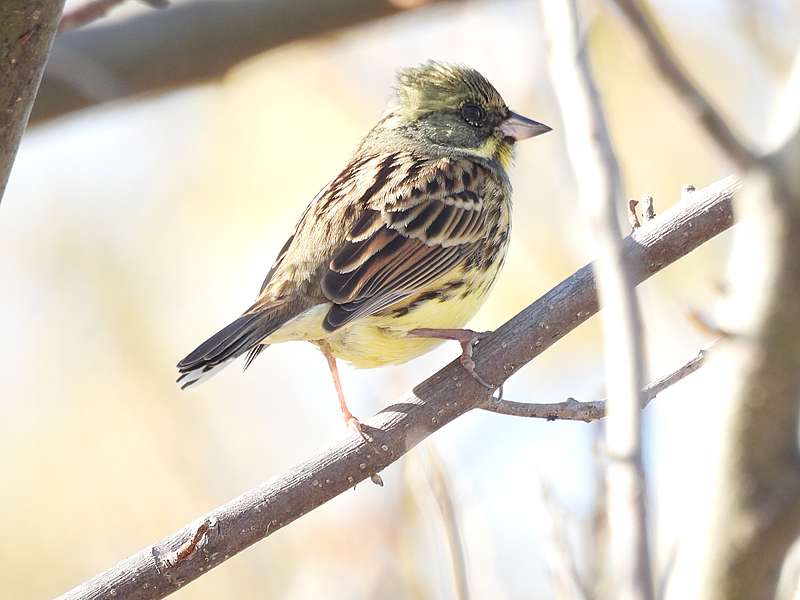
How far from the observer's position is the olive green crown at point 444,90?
539 cm

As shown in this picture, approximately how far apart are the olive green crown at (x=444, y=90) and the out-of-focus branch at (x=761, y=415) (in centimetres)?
373

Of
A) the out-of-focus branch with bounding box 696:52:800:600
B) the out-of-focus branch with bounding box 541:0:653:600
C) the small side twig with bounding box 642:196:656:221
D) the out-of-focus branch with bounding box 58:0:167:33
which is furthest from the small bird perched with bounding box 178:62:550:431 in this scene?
the out-of-focus branch with bounding box 696:52:800:600

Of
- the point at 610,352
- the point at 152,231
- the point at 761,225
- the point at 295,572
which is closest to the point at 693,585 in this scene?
the point at 610,352

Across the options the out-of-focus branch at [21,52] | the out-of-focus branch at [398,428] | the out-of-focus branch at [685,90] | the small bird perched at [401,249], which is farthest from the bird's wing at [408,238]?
the out-of-focus branch at [685,90]

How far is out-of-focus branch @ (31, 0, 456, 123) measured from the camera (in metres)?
5.71

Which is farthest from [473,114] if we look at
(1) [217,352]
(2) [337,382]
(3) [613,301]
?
(3) [613,301]

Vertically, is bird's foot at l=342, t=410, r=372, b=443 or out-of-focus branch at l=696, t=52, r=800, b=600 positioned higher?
bird's foot at l=342, t=410, r=372, b=443

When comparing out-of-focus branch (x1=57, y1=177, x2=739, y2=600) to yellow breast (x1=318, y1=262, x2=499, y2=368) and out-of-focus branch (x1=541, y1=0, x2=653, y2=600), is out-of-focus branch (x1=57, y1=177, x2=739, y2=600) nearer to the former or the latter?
yellow breast (x1=318, y1=262, x2=499, y2=368)

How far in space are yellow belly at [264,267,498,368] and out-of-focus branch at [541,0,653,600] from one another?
2.35 metres

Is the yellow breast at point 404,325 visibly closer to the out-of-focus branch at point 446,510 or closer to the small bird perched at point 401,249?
the small bird perched at point 401,249

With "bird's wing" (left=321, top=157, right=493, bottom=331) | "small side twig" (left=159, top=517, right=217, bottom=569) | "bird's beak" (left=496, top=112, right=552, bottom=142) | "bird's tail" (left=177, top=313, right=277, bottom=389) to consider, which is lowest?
"small side twig" (left=159, top=517, right=217, bottom=569)

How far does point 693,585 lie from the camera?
1.72 metres

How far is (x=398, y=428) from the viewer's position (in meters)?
3.55

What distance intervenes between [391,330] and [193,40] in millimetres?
2206
